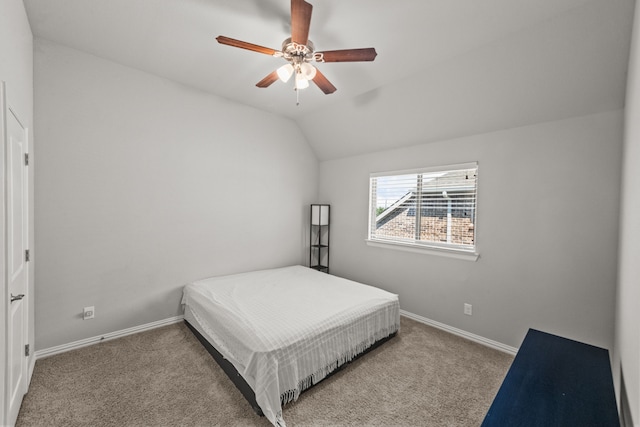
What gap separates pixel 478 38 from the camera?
2.06 m

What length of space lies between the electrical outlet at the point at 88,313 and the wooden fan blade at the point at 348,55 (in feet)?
10.2

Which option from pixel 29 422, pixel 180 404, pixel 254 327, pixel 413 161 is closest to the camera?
pixel 29 422

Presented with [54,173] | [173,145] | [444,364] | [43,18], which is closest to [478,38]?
[444,364]

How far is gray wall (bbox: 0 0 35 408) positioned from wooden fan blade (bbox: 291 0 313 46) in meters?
1.57

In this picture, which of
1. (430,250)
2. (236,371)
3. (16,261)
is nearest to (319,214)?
(430,250)

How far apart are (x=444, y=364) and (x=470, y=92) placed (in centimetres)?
255

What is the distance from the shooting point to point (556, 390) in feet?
4.74

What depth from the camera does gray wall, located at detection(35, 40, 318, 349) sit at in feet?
7.74

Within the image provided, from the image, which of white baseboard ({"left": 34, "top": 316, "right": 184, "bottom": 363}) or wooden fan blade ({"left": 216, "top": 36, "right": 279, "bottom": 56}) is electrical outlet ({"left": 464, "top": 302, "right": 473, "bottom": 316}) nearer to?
wooden fan blade ({"left": 216, "top": 36, "right": 279, "bottom": 56})

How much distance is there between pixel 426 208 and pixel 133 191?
11.1ft

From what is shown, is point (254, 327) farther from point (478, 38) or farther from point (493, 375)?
point (478, 38)

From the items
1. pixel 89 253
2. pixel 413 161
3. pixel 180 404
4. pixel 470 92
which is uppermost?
pixel 470 92

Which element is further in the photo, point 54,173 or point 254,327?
point 54,173

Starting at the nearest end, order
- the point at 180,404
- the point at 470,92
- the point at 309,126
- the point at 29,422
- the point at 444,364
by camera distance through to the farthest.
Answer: the point at 29,422, the point at 180,404, the point at 444,364, the point at 470,92, the point at 309,126
